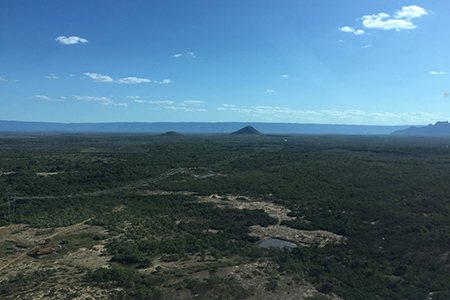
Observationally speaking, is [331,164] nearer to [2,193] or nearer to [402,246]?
[402,246]

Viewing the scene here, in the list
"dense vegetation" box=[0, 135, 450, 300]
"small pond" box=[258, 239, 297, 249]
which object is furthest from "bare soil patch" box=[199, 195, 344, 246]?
"dense vegetation" box=[0, 135, 450, 300]

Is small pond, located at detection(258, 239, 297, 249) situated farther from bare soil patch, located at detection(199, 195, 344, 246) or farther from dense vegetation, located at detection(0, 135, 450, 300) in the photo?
dense vegetation, located at detection(0, 135, 450, 300)

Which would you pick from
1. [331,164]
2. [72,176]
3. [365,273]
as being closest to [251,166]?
[331,164]

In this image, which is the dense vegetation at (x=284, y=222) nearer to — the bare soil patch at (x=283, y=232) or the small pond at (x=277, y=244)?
the bare soil patch at (x=283, y=232)

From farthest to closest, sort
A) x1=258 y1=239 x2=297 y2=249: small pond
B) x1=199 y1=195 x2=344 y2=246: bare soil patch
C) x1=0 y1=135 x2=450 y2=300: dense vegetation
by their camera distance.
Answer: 1. x1=199 y1=195 x2=344 y2=246: bare soil patch
2. x1=258 y1=239 x2=297 y2=249: small pond
3. x1=0 y1=135 x2=450 y2=300: dense vegetation

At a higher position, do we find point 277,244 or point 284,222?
point 284,222

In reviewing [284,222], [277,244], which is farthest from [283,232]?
[277,244]

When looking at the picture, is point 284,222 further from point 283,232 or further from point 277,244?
point 277,244

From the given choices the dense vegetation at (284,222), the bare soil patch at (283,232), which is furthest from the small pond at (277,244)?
the dense vegetation at (284,222)

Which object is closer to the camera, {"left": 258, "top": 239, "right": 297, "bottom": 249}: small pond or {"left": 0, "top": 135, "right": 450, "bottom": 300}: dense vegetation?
{"left": 0, "top": 135, "right": 450, "bottom": 300}: dense vegetation
